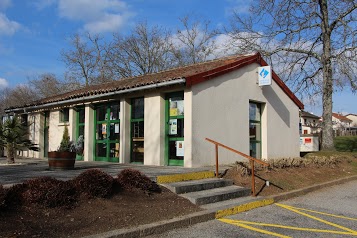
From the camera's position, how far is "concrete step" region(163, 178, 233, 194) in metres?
7.73

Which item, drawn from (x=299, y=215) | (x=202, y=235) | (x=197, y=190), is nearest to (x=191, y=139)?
(x=197, y=190)

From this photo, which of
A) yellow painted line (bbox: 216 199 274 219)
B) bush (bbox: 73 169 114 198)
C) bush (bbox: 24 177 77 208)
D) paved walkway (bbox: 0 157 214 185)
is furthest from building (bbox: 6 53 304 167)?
bush (bbox: 24 177 77 208)

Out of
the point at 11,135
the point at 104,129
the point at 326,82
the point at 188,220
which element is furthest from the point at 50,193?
the point at 326,82

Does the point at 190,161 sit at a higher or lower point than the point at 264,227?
higher

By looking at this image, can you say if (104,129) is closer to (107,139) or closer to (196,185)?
(107,139)

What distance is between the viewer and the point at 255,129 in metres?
14.7

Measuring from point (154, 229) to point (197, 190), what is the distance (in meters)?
2.64

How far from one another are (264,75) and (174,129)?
15.5 ft

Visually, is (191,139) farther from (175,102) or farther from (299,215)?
(299,215)

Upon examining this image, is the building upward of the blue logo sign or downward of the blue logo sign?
downward

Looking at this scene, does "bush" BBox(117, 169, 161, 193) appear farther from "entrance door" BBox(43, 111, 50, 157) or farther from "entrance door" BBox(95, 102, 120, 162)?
"entrance door" BBox(43, 111, 50, 157)

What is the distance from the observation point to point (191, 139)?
36.7 ft

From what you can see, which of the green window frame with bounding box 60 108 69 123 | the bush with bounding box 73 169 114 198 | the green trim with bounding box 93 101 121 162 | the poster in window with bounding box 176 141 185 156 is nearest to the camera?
the bush with bounding box 73 169 114 198

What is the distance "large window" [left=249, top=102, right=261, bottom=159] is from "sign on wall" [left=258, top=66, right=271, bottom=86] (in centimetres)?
102
